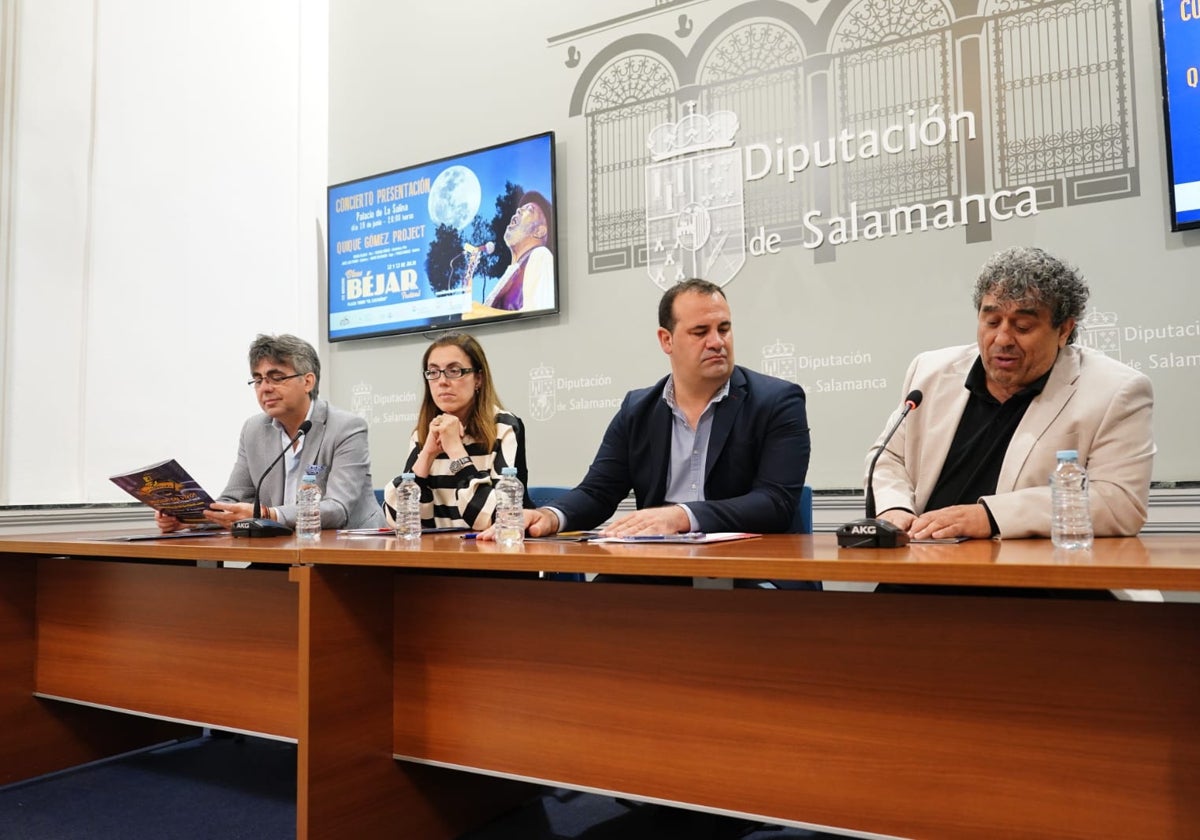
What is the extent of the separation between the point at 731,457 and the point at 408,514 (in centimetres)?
78

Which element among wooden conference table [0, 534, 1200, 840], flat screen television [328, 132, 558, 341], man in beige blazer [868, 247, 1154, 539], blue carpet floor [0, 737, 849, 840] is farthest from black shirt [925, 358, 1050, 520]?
flat screen television [328, 132, 558, 341]

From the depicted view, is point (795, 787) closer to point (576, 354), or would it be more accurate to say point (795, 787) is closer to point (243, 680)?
point (243, 680)

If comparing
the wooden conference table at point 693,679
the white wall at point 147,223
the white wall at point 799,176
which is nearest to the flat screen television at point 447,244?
the white wall at point 799,176

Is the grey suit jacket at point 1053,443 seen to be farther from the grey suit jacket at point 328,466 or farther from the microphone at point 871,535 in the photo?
the grey suit jacket at point 328,466

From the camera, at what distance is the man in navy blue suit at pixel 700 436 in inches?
86.1

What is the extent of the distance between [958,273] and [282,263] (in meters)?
3.12

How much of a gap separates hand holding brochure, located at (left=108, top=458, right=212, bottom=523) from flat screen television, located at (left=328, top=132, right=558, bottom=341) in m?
1.69

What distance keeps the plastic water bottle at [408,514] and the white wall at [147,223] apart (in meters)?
1.97

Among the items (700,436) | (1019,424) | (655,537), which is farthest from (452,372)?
(1019,424)

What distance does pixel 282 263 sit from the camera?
4.50 m

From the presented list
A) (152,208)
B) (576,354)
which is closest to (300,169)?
(152,208)

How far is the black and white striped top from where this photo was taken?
2.49 metres

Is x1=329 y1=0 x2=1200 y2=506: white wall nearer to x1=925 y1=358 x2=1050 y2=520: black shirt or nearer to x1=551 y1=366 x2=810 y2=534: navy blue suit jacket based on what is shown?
x1=551 y1=366 x2=810 y2=534: navy blue suit jacket

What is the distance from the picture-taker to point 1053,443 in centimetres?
176
